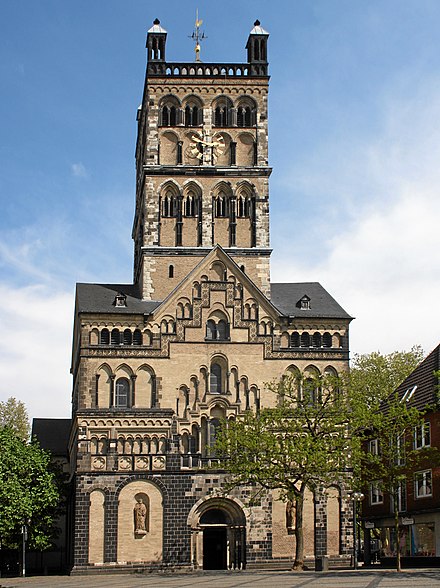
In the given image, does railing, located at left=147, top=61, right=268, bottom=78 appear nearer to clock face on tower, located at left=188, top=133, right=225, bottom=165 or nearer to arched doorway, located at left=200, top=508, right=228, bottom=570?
clock face on tower, located at left=188, top=133, right=225, bottom=165

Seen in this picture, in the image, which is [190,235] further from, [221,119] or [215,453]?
[215,453]

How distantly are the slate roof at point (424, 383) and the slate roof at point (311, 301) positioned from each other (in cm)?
633

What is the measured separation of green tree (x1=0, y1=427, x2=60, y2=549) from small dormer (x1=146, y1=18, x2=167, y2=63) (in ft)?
103

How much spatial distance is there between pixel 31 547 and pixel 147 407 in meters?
13.8

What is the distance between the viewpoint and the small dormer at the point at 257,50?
7838 centimetres

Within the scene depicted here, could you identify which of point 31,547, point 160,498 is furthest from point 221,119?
point 31,547

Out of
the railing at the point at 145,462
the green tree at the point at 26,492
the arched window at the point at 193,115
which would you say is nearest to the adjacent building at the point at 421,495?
the railing at the point at 145,462

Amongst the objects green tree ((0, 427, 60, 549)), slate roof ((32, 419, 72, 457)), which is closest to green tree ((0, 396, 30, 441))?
slate roof ((32, 419, 72, 457))

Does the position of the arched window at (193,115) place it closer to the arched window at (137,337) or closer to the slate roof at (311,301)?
the slate roof at (311,301)

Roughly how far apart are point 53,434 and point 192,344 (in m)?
31.0

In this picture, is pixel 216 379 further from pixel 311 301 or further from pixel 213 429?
pixel 311 301

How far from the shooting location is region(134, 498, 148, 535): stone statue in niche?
205ft

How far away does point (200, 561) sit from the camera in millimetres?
64562

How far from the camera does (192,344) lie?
225ft
